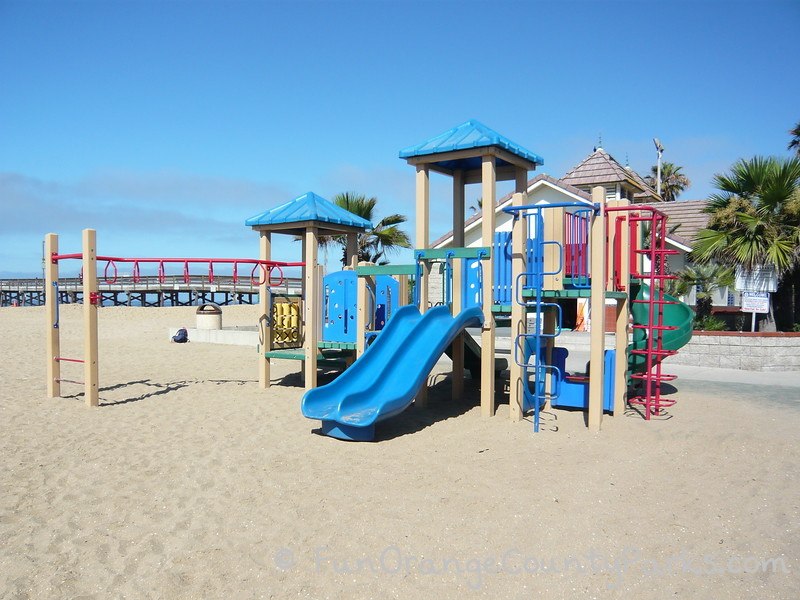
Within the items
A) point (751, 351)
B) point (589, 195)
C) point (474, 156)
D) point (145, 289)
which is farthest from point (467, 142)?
point (145, 289)

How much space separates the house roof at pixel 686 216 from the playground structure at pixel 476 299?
44.7 feet

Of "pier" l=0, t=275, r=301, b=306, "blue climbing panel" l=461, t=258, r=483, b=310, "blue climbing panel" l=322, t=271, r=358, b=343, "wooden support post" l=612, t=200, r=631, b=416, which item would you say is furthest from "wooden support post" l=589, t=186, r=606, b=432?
"pier" l=0, t=275, r=301, b=306

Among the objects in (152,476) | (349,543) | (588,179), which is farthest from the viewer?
(588,179)

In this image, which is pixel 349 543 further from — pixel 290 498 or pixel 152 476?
pixel 152 476

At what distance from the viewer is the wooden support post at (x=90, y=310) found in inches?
372

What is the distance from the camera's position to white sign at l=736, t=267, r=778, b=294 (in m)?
14.6

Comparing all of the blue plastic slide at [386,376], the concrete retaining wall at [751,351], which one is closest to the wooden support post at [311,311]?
the blue plastic slide at [386,376]

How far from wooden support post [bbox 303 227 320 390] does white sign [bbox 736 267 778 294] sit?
Answer: 33.2 ft

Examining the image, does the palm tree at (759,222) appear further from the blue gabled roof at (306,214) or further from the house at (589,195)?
the blue gabled roof at (306,214)

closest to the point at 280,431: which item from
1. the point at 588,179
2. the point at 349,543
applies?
the point at 349,543

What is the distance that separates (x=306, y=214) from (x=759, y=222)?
1039cm

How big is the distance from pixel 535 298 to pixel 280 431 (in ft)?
12.4

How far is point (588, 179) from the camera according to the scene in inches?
960

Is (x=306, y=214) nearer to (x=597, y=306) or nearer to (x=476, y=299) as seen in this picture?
(x=476, y=299)
